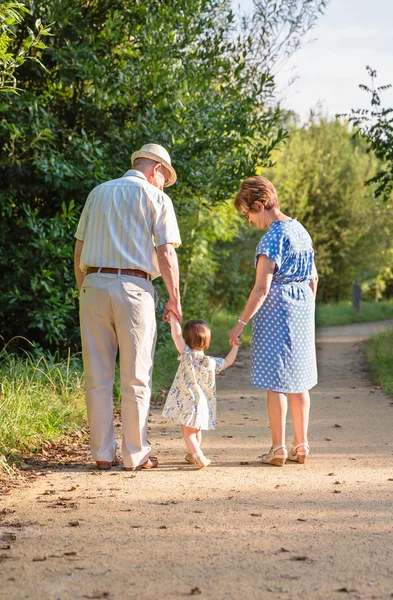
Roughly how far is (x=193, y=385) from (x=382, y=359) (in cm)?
711

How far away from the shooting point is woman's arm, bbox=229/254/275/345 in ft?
20.2

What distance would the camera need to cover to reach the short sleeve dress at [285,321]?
6285 millimetres

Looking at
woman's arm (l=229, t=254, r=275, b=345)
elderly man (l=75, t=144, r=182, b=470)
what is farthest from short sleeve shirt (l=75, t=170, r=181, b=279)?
woman's arm (l=229, t=254, r=275, b=345)

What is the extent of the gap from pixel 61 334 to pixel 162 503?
5848 mm

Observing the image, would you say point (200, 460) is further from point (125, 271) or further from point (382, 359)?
point (382, 359)

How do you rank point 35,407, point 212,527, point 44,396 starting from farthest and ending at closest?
point 44,396 → point 35,407 → point 212,527

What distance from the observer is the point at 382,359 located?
12.7 meters

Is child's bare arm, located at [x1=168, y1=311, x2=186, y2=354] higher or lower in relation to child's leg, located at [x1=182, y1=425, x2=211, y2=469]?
higher

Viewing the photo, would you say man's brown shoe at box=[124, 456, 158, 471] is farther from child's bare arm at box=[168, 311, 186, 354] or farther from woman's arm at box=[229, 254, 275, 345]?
woman's arm at box=[229, 254, 275, 345]

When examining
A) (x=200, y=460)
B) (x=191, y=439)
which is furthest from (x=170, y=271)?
(x=200, y=460)

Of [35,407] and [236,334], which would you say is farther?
[35,407]

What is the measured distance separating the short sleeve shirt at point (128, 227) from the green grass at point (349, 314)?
19.4 m

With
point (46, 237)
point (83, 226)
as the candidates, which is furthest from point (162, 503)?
point (46, 237)

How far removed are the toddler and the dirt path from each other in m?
0.33
